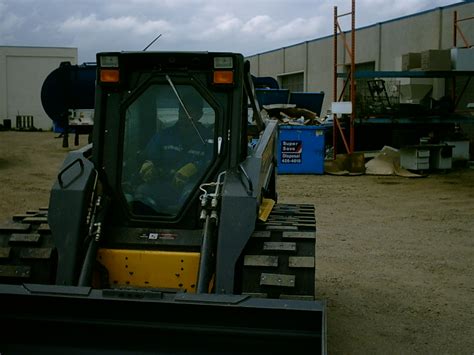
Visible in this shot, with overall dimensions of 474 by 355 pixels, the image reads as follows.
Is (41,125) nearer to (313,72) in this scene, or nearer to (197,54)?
(313,72)

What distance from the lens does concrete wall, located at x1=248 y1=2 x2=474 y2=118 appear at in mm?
21500

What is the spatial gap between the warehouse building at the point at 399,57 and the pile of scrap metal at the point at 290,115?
4.07 ft

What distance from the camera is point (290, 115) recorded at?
18219 millimetres

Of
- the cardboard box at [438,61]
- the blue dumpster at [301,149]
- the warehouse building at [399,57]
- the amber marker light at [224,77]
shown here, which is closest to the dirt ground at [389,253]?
the blue dumpster at [301,149]

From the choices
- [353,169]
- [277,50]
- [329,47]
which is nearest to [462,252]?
[353,169]

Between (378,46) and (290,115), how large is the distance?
31.9 feet

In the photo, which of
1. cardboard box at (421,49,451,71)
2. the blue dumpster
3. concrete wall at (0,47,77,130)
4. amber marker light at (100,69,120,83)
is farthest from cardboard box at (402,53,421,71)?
concrete wall at (0,47,77,130)

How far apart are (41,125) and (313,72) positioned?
23138 mm

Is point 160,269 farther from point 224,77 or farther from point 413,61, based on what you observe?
point 413,61

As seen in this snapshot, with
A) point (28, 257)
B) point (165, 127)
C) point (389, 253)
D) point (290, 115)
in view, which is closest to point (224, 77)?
point (165, 127)

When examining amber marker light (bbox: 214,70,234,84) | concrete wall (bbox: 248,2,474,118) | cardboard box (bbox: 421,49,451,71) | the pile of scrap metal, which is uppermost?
concrete wall (bbox: 248,2,474,118)

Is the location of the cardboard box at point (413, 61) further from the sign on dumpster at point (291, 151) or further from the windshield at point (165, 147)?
the windshield at point (165, 147)

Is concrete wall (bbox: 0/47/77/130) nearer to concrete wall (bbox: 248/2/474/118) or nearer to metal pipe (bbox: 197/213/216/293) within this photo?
concrete wall (bbox: 248/2/474/118)

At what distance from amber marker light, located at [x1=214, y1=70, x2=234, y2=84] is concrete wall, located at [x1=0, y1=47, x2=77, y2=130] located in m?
45.8
